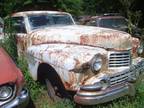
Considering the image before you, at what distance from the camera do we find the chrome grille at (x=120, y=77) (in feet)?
21.4

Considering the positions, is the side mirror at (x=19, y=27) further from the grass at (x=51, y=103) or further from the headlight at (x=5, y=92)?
the headlight at (x=5, y=92)

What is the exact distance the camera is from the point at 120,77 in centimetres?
666

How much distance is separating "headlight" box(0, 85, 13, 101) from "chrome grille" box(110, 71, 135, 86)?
1.89 metres

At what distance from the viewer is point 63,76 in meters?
6.50

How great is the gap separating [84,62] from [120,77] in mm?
759

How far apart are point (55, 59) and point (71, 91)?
1.98ft

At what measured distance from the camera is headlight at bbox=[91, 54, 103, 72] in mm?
6387

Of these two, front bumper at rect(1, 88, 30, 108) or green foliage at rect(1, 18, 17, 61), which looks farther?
green foliage at rect(1, 18, 17, 61)

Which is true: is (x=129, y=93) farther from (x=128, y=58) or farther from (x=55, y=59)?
(x=55, y=59)

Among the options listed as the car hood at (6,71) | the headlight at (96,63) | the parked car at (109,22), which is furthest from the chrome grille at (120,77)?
the parked car at (109,22)

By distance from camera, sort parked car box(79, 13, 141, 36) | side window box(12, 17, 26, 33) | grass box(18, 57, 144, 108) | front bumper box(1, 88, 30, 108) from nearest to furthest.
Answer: front bumper box(1, 88, 30, 108)
grass box(18, 57, 144, 108)
side window box(12, 17, 26, 33)
parked car box(79, 13, 141, 36)

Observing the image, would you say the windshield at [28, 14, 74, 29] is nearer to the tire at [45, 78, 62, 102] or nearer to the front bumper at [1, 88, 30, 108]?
the tire at [45, 78, 62, 102]

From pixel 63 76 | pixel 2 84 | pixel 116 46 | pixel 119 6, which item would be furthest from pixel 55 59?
pixel 119 6

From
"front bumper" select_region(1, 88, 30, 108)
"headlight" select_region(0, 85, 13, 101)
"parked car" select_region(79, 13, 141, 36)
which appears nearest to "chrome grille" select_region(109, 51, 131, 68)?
"front bumper" select_region(1, 88, 30, 108)
